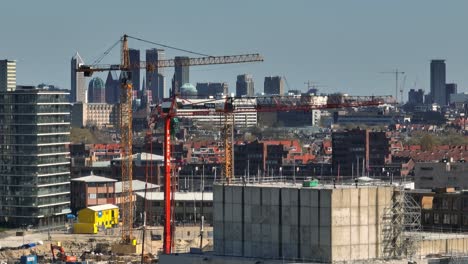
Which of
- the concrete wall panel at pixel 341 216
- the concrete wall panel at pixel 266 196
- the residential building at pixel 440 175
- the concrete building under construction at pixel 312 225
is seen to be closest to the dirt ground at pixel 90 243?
the residential building at pixel 440 175

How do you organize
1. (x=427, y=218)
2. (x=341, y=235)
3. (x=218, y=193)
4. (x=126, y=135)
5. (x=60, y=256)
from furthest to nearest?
(x=126, y=135) < (x=60, y=256) < (x=427, y=218) < (x=218, y=193) < (x=341, y=235)

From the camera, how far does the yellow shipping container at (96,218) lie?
143 m

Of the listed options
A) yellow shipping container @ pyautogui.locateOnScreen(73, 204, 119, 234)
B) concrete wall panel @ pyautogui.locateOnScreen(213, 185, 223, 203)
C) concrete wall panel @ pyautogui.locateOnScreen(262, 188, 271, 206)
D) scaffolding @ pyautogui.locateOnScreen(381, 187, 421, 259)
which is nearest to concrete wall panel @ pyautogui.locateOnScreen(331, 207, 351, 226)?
scaffolding @ pyautogui.locateOnScreen(381, 187, 421, 259)

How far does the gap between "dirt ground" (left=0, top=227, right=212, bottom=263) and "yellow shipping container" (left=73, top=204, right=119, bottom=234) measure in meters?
1.17

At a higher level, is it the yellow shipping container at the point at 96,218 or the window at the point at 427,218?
the window at the point at 427,218

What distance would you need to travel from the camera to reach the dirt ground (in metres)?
122

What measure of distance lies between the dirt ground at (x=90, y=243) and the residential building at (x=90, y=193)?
13559 millimetres

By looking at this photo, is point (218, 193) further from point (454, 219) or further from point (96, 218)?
point (96, 218)

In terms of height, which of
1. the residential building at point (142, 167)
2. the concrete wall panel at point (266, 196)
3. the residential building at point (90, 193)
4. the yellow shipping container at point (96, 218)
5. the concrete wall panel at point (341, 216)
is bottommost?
the yellow shipping container at point (96, 218)

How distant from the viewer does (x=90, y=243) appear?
13288cm

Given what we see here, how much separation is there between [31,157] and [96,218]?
9.13m

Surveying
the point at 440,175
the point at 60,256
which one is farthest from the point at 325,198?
the point at 440,175

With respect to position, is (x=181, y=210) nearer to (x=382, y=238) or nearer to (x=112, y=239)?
(x=112, y=239)

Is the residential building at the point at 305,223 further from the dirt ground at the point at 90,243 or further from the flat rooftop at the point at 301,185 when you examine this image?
the dirt ground at the point at 90,243
